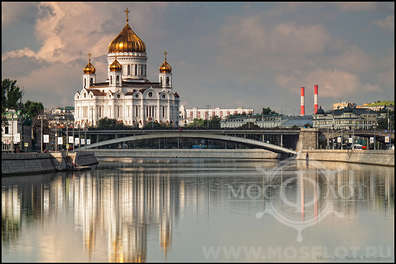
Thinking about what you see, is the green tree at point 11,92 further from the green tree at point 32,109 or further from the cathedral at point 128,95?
the cathedral at point 128,95

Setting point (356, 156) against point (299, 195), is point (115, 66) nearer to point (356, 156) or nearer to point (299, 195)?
point (356, 156)

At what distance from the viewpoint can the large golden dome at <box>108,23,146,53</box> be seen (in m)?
149

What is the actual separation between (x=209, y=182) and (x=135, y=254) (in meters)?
27.7

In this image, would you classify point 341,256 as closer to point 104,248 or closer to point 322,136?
point 104,248

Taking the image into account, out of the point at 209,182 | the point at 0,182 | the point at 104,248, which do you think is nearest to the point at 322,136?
the point at 209,182

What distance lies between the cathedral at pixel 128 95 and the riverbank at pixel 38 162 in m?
76.1

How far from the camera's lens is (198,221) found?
101 feet

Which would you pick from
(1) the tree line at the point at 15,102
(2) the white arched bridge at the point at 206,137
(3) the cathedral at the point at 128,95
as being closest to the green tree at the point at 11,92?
(1) the tree line at the point at 15,102

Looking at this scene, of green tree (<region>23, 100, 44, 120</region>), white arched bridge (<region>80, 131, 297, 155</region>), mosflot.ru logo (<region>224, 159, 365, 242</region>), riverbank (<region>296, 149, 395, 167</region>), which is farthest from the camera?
white arched bridge (<region>80, 131, 297, 155</region>)

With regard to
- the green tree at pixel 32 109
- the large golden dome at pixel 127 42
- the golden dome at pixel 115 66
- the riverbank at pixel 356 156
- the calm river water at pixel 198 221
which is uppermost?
the large golden dome at pixel 127 42

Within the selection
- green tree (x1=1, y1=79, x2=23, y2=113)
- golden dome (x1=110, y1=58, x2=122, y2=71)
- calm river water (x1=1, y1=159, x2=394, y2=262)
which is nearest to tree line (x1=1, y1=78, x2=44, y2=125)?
green tree (x1=1, y1=79, x2=23, y2=113)

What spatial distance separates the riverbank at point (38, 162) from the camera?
166ft

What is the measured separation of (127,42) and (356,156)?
7817 centimetres

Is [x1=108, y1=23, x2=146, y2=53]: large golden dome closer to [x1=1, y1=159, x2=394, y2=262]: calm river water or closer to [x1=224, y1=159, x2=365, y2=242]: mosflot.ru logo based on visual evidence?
[x1=224, y1=159, x2=365, y2=242]: mosflot.ru logo
